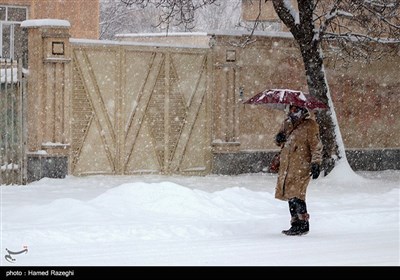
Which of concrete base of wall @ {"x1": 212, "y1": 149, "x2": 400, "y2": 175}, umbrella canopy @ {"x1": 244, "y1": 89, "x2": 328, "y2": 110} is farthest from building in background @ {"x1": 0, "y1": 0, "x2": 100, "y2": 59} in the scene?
umbrella canopy @ {"x1": 244, "y1": 89, "x2": 328, "y2": 110}

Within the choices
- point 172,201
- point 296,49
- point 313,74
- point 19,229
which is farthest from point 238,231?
point 296,49

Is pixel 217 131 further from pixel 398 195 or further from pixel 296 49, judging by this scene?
pixel 398 195

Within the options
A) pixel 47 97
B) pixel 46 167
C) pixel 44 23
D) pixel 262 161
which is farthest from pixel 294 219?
pixel 262 161

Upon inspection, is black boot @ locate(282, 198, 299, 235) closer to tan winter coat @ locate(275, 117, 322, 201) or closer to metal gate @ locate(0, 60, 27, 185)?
tan winter coat @ locate(275, 117, 322, 201)

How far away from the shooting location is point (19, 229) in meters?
12.5

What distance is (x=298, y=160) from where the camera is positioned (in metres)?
13.2

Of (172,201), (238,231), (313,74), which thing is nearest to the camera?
(238,231)

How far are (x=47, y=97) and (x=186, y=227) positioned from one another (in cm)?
642

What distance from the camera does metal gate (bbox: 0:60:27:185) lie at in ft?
58.4

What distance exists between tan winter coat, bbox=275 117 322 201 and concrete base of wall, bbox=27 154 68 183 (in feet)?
21.5

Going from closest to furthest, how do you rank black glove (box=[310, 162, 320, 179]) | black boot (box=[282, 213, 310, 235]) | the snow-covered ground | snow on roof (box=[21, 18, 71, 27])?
the snow-covered ground < black glove (box=[310, 162, 320, 179]) < black boot (box=[282, 213, 310, 235]) < snow on roof (box=[21, 18, 71, 27])
